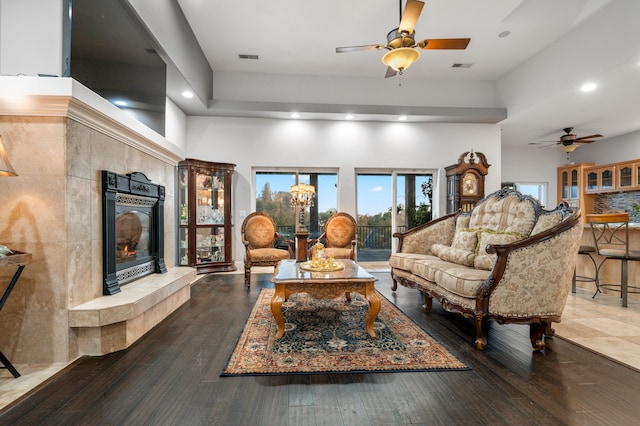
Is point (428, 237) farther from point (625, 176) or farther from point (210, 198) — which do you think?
point (625, 176)

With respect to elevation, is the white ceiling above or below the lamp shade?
above

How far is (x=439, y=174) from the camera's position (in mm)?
6211

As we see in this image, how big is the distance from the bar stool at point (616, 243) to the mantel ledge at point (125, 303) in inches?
192

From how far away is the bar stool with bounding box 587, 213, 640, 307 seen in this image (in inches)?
140

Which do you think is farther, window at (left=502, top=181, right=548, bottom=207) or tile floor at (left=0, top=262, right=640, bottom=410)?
window at (left=502, top=181, right=548, bottom=207)

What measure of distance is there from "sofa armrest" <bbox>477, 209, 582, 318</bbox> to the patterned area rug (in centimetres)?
62

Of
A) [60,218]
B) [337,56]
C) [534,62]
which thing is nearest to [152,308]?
[60,218]

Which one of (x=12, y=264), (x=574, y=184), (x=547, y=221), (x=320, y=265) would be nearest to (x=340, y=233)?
(x=320, y=265)

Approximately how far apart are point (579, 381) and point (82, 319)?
339 centimetres

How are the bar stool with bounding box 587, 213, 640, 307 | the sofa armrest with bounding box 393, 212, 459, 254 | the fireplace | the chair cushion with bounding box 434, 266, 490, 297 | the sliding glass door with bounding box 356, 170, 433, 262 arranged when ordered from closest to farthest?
1. the chair cushion with bounding box 434, 266, 490, 297
2. the fireplace
3. the bar stool with bounding box 587, 213, 640, 307
4. the sofa armrest with bounding box 393, 212, 459, 254
5. the sliding glass door with bounding box 356, 170, 433, 262

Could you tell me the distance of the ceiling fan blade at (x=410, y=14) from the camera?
8.91 ft

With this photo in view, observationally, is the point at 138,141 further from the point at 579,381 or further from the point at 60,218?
the point at 579,381

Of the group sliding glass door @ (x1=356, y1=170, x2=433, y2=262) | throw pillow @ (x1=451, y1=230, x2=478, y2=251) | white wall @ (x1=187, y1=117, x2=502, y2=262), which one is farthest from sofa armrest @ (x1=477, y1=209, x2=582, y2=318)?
sliding glass door @ (x1=356, y1=170, x2=433, y2=262)

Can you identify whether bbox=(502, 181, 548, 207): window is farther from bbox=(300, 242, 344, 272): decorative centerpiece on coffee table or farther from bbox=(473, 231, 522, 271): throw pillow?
bbox=(300, 242, 344, 272): decorative centerpiece on coffee table
